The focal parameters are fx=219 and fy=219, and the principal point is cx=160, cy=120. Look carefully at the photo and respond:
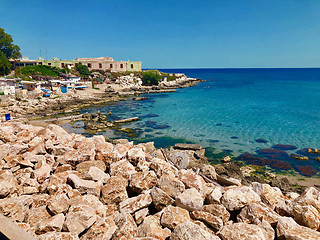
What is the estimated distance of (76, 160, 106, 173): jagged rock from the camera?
25.9ft

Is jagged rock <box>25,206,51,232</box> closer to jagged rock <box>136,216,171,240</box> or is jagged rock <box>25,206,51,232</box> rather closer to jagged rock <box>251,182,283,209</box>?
jagged rock <box>136,216,171,240</box>

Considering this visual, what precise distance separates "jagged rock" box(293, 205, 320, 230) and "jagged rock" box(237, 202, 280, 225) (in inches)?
25.2

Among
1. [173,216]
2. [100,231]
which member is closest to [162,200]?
[173,216]

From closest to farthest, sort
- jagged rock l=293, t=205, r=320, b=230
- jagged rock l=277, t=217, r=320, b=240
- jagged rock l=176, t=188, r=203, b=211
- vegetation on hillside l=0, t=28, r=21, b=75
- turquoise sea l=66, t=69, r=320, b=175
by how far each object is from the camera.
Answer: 1. jagged rock l=277, t=217, r=320, b=240
2. jagged rock l=293, t=205, r=320, b=230
3. jagged rock l=176, t=188, r=203, b=211
4. turquoise sea l=66, t=69, r=320, b=175
5. vegetation on hillside l=0, t=28, r=21, b=75

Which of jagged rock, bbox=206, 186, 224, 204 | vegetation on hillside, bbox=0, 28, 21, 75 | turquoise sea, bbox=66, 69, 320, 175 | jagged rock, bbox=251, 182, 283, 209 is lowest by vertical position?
turquoise sea, bbox=66, 69, 320, 175

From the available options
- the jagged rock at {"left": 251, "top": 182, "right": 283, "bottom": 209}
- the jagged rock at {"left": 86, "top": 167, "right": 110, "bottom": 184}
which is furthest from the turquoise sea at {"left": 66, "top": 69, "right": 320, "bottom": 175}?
the jagged rock at {"left": 86, "top": 167, "right": 110, "bottom": 184}

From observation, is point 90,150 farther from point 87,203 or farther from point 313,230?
point 313,230

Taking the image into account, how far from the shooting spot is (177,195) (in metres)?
6.37

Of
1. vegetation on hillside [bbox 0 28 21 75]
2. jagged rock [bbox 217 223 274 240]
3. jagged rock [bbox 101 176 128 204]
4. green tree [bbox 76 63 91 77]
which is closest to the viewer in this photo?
jagged rock [bbox 217 223 274 240]

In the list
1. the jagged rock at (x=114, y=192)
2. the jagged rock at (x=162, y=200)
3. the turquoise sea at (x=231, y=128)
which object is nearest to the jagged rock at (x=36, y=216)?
the jagged rock at (x=114, y=192)

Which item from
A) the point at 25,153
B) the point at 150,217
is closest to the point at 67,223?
the point at 150,217

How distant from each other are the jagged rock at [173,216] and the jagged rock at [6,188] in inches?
181

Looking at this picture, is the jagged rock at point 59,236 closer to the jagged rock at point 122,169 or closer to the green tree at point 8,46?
the jagged rock at point 122,169

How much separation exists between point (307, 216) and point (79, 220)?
571 cm
